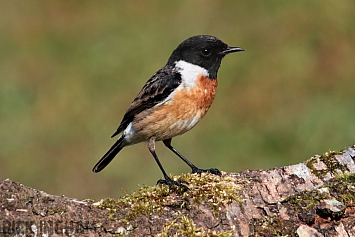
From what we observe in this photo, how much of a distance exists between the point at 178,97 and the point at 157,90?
0.33 meters

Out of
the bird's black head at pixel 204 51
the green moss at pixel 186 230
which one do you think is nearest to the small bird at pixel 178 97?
the bird's black head at pixel 204 51

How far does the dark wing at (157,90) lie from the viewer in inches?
280

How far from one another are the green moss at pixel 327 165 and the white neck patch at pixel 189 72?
1921mm

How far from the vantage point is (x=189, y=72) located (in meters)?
7.26

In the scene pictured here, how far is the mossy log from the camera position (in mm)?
4395

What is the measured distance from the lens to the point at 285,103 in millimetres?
11664

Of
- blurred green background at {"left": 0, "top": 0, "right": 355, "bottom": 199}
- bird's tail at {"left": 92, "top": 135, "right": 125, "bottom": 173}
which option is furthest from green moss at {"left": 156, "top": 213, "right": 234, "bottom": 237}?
blurred green background at {"left": 0, "top": 0, "right": 355, "bottom": 199}

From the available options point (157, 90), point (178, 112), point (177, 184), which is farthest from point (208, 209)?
point (157, 90)

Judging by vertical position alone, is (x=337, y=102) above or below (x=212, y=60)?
above

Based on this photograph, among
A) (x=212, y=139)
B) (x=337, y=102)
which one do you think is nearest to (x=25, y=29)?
(x=212, y=139)

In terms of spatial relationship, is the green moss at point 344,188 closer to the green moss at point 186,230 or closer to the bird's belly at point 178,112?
the green moss at point 186,230

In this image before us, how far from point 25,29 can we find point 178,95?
8.11 meters

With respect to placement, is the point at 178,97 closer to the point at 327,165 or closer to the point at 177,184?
the point at 177,184

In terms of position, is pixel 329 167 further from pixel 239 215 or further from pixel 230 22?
pixel 230 22
